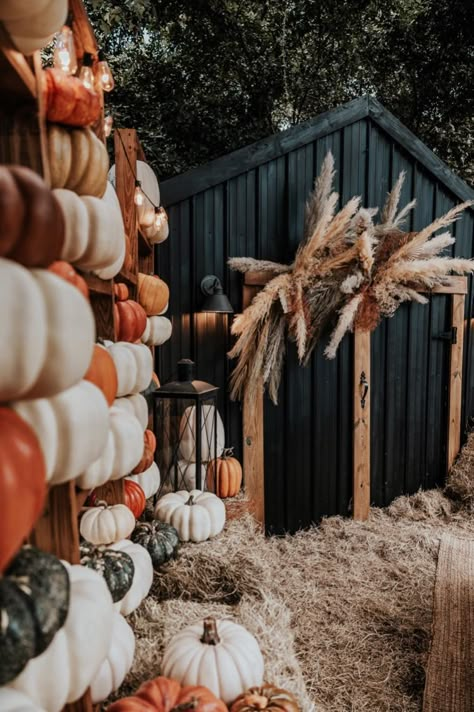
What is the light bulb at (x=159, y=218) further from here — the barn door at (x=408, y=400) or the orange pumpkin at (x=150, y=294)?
the barn door at (x=408, y=400)

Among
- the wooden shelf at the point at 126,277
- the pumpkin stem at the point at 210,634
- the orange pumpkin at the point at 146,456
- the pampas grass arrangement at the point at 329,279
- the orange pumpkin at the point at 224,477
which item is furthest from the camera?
the pampas grass arrangement at the point at 329,279

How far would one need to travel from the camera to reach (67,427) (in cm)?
72

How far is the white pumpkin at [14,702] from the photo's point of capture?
66 cm

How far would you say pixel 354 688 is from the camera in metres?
2.05

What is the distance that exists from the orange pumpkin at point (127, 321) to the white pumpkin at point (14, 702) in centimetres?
117

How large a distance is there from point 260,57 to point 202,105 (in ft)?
2.97

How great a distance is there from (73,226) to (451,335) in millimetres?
3485

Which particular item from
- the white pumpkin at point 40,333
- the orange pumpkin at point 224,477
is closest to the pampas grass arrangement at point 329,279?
the orange pumpkin at point 224,477

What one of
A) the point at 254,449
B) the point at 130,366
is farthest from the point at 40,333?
the point at 254,449

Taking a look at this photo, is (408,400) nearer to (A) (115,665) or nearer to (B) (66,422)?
(A) (115,665)

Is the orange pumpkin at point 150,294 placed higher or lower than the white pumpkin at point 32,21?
lower

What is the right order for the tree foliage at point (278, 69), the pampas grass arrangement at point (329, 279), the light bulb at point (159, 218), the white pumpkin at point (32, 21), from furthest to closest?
the tree foliage at point (278, 69)
the pampas grass arrangement at point (329, 279)
the light bulb at point (159, 218)
the white pumpkin at point (32, 21)

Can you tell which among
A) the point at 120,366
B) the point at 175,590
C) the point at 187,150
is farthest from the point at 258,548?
the point at 187,150

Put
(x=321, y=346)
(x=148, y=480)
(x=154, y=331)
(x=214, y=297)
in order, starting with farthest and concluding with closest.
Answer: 1. (x=321, y=346)
2. (x=214, y=297)
3. (x=154, y=331)
4. (x=148, y=480)
